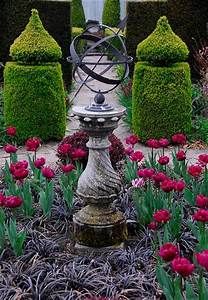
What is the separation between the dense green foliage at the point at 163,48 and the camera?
841cm

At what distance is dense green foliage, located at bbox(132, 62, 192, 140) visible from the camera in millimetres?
8453

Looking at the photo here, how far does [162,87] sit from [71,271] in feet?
16.4

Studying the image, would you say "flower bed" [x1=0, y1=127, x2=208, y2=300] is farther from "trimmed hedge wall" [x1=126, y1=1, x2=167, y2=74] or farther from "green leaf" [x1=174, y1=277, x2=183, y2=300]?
"trimmed hedge wall" [x1=126, y1=1, x2=167, y2=74]

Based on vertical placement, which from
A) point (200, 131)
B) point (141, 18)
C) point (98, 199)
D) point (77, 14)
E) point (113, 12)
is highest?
point (141, 18)

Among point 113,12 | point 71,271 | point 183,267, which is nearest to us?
point 183,267

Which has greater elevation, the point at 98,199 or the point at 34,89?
the point at 98,199

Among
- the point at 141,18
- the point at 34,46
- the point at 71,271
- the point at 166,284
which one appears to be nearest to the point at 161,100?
the point at 34,46

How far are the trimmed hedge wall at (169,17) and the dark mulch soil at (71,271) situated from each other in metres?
6.90

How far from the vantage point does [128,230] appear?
467 centimetres

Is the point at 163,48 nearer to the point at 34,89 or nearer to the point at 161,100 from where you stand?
the point at 161,100

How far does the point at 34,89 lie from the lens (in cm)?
849

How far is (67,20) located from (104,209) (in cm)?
728

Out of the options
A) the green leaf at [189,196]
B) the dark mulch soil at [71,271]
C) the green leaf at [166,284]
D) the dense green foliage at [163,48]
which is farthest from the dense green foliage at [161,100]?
the green leaf at [166,284]

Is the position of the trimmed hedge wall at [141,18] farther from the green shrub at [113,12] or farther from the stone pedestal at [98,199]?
the green shrub at [113,12]
